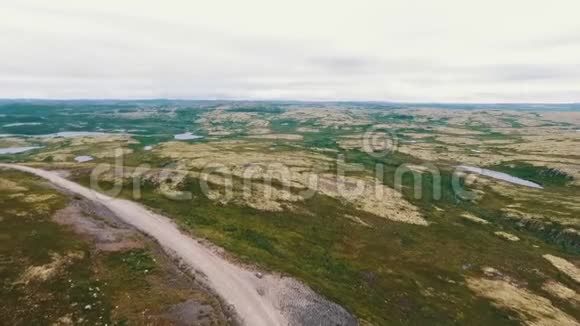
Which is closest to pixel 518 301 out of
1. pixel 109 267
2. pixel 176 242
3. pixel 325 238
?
pixel 325 238

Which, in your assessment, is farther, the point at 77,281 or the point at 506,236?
the point at 506,236

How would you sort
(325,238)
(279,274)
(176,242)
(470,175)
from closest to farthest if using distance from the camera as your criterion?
1. (279,274)
2. (176,242)
3. (325,238)
4. (470,175)

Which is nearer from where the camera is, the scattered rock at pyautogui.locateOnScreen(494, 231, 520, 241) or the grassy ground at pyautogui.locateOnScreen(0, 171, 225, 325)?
the grassy ground at pyautogui.locateOnScreen(0, 171, 225, 325)

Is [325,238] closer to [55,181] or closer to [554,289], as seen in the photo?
[554,289]

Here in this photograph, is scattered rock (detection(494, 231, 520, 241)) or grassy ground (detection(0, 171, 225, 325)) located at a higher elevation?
grassy ground (detection(0, 171, 225, 325))

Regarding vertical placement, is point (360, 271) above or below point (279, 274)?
below

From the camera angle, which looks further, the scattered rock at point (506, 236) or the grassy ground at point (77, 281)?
the scattered rock at point (506, 236)

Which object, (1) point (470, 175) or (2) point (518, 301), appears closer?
(2) point (518, 301)

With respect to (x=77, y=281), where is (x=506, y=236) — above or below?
below

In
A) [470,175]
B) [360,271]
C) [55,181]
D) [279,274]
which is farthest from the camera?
[470,175]

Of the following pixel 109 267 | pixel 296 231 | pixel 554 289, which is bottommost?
pixel 554 289

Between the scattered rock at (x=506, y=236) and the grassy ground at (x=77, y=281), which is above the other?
the grassy ground at (x=77, y=281)
